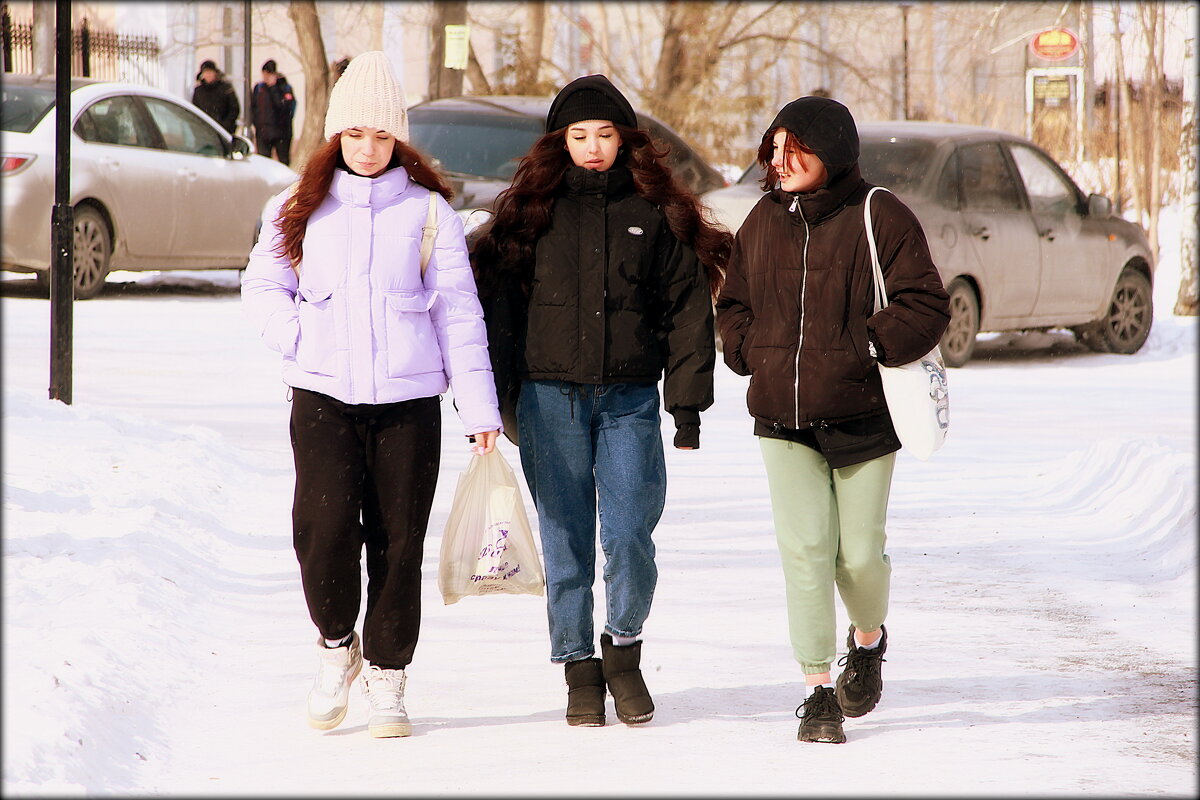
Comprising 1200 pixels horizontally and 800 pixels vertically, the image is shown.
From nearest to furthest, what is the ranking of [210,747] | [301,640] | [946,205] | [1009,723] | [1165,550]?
[210,747]
[1009,723]
[301,640]
[1165,550]
[946,205]

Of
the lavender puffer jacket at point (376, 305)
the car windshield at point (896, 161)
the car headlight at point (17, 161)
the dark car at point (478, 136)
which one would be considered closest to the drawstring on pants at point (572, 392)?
the lavender puffer jacket at point (376, 305)

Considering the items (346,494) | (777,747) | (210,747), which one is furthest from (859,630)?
(210,747)

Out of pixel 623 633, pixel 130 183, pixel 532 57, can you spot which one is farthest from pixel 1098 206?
pixel 532 57

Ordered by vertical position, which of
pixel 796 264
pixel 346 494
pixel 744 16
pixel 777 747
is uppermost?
pixel 744 16

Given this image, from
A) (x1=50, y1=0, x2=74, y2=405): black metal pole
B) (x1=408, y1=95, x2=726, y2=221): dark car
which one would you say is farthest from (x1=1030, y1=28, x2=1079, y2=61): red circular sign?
(x1=50, y1=0, x2=74, y2=405): black metal pole

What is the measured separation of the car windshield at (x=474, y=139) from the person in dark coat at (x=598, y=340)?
6.96 meters

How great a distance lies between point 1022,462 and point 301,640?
15.1 feet

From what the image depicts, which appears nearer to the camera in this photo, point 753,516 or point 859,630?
point 859,630

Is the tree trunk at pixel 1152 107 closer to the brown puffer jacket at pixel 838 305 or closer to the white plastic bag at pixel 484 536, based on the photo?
the brown puffer jacket at pixel 838 305

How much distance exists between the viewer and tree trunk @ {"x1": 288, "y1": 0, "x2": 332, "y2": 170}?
2497cm

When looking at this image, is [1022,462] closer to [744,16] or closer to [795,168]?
[795,168]

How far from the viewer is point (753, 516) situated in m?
7.30

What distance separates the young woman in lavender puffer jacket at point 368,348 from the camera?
4227 mm

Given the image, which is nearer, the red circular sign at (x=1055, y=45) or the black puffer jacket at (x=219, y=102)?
the black puffer jacket at (x=219, y=102)
